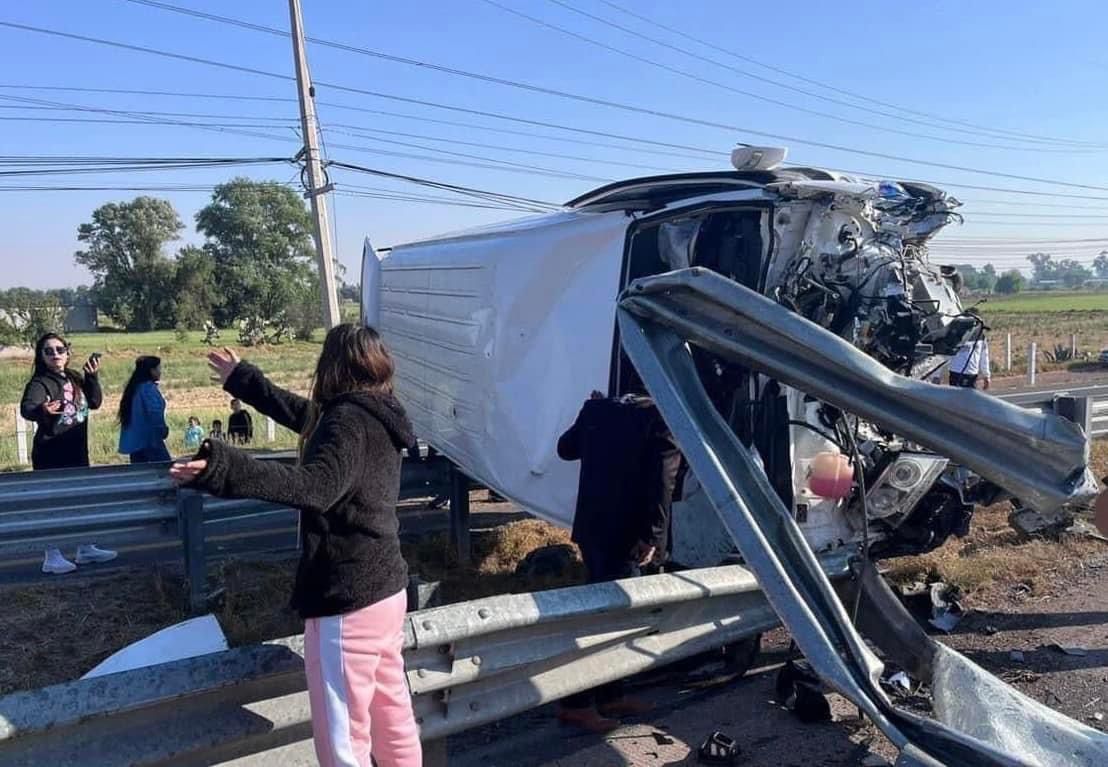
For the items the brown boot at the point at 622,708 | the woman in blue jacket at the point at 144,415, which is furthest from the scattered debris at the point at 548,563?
the woman in blue jacket at the point at 144,415

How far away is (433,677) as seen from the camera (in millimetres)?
2957

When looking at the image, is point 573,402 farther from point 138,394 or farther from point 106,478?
point 138,394

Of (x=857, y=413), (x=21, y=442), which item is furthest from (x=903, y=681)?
(x=21, y=442)

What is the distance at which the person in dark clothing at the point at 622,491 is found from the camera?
4.38 m

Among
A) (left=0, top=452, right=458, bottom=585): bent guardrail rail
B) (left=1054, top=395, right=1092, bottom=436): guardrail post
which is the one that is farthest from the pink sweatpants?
(left=1054, top=395, right=1092, bottom=436): guardrail post

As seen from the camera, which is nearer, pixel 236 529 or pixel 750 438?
pixel 750 438

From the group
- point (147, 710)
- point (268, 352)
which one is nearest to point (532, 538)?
point (147, 710)

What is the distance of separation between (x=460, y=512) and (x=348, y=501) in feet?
14.3

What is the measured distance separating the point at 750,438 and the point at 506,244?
7.66 ft

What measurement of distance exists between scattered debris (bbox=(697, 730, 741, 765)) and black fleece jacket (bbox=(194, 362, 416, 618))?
1.69 m

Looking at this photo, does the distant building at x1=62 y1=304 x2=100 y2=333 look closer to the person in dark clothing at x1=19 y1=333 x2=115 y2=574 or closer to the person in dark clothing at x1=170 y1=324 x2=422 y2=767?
the person in dark clothing at x1=19 y1=333 x2=115 y2=574

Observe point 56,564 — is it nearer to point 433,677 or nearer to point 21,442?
point 433,677

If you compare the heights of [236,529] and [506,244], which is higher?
[506,244]

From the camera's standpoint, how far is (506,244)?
6.07m
